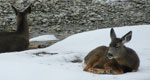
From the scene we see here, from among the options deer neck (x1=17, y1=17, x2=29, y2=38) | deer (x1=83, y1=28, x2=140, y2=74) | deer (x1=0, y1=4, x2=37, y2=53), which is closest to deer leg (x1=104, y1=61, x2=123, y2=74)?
deer (x1=83, y1=28, x2=140, y2=74)

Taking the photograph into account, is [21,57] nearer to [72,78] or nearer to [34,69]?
[34,69]

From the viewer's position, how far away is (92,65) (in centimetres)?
689

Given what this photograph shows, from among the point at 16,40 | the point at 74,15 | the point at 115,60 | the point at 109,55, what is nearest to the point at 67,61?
the point at 115,60

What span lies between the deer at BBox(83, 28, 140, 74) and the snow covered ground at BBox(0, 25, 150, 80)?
0.18 meters

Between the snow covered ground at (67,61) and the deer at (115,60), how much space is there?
178 millimetres

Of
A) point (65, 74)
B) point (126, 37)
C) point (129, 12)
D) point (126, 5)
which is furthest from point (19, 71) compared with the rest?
point (126, 5)

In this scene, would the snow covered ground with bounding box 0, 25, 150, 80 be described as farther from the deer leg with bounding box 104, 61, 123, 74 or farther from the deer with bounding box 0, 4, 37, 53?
the deer with bounding box 0, 4, 37, 53

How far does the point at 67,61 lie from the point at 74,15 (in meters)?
9.38

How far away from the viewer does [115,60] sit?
22.2 feet

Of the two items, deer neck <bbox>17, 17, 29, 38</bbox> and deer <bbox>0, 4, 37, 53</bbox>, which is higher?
deer neck <bbox>17, 17, 29, 38</bbox>

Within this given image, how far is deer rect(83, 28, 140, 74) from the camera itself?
6.57 metres

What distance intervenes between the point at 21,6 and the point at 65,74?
41.5ft

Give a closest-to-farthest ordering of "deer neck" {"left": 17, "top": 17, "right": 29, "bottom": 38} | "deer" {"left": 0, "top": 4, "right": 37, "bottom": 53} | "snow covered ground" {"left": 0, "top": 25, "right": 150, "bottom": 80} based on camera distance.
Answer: "snow covered ground" {"left": 0, "top": 25, "right": 150, "bottom": 80} < "deer" {"left": 0, "top": 4, "right": 37, "bottom": 53} < "deer neck" {"left": 17, "top": 17, "right": 29, "bottom": 38}

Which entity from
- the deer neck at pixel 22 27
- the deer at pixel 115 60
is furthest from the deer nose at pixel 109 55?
the deer neck at pixel 22 27
